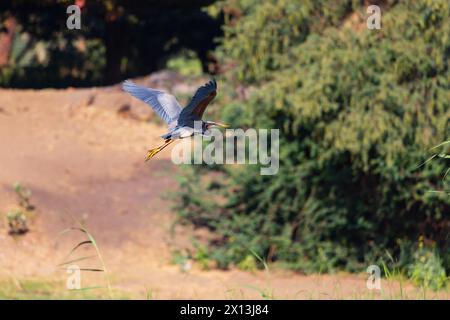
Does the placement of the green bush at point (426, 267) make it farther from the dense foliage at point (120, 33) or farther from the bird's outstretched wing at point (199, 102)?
the dense foliage at point (120, 33)

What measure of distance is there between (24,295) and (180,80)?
11086 millimetres

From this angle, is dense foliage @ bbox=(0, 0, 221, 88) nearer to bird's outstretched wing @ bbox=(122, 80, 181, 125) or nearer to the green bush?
the green bush

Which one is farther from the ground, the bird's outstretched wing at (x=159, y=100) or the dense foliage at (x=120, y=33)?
the dense foliage at (x=120, y=33)

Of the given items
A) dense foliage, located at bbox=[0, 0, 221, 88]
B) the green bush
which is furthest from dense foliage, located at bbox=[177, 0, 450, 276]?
dense foliage, located at bbox=[0, 0, 221, 88]

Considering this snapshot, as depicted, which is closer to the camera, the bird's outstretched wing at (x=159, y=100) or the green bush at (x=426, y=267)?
the bird's outstretched wing at (x=159, y=100)

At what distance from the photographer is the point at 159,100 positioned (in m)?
6.71

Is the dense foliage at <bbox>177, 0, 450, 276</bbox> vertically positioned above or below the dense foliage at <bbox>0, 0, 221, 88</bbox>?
below

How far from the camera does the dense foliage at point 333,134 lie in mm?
13641

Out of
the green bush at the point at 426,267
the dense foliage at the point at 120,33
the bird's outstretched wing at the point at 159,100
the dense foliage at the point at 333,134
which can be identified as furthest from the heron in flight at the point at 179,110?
the dense foliage at the point at 120,33

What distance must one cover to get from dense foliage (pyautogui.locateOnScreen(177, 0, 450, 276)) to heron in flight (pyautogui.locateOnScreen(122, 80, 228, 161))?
7.05m

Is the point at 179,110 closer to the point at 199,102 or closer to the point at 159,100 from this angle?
the point at 159,100

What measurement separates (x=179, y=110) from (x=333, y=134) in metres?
7.49

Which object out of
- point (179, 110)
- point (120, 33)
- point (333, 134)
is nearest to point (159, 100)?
point (179, 110)

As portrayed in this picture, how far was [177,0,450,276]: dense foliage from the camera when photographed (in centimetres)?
1364
